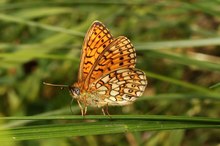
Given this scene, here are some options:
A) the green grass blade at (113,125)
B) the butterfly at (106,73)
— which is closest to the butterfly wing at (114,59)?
the butterfly at (106,73)

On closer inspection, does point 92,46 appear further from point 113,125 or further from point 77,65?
point 77,65

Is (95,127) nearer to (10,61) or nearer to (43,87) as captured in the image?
(10,61)

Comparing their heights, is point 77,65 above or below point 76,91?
below

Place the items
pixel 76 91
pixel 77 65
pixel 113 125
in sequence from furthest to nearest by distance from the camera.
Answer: pixel 77 65 → pixel 76 91 → pixel 113 125

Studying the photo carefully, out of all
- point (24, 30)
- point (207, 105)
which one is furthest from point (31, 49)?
point (207, 105)

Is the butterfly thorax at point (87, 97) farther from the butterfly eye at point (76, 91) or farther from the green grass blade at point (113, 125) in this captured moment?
the green grass blade at point (113, 125)

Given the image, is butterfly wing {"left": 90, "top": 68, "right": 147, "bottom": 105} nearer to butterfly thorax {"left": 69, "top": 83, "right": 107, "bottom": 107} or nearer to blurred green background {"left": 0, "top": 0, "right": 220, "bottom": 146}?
butterfly thorax {"left": 69, "top": 83, "right": 107, "bottom": 107}

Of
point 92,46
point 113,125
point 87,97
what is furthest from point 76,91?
point 113,125
